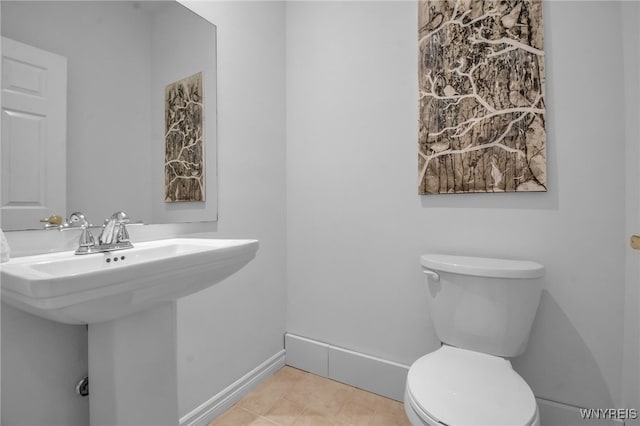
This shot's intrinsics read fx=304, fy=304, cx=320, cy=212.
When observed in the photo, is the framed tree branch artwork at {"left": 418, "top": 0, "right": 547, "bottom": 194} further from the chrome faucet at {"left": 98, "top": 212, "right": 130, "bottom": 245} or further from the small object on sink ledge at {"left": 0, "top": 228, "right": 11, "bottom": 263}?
the small object on sink ledge at {"left": 0, "top": 228, "right": 11, "bottom": 263}

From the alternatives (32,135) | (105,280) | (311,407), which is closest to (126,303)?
(105,280)

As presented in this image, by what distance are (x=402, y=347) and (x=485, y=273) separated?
62 cm

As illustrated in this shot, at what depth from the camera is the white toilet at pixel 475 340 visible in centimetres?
84

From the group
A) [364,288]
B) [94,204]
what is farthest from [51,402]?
[364,288]

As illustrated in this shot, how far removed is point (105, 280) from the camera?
61 centimetres

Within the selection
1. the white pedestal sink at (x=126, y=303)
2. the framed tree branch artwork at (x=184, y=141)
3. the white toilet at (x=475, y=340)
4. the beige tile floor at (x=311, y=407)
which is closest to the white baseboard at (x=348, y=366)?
the beige tile floor at (x=311, y=407)

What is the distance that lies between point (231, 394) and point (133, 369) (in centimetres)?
73

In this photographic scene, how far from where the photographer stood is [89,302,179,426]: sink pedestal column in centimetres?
84

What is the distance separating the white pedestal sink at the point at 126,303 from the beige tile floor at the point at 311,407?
0.53m

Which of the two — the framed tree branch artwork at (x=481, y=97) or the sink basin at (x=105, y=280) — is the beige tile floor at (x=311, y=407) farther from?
the framed tree branch artwork at (x=481, y=97)

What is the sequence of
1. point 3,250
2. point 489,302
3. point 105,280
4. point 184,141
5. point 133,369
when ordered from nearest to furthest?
point 105,280 → point 3,250 → point 133,369 → point 489,302 → point 184,141

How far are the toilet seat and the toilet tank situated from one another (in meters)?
0.07

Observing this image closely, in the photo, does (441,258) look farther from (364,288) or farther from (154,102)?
(154,102)

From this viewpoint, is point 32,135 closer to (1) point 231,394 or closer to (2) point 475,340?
(1) point 231,394
